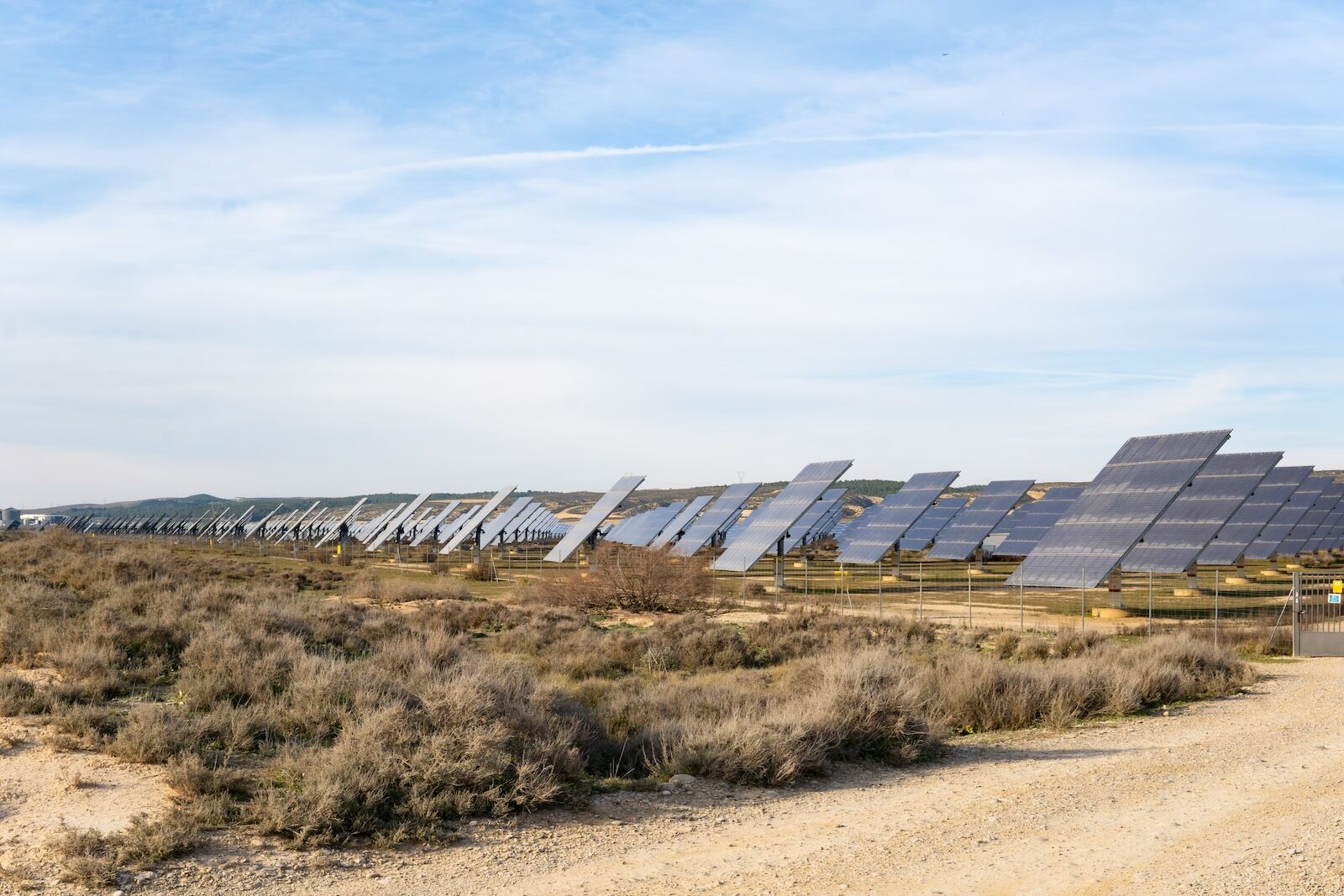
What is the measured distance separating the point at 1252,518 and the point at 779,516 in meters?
24.0

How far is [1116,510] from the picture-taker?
32.1m

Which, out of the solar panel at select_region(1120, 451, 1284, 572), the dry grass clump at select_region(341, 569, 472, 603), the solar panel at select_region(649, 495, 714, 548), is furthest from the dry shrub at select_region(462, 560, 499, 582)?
the solar panel at select_region(1120, 451, 1284, 572)

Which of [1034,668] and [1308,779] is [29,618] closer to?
[1034,668]

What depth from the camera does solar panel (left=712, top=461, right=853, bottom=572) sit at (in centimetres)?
4088

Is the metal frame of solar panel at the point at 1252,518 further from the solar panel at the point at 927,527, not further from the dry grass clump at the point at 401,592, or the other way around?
the dry grass clump at the point at 401,592

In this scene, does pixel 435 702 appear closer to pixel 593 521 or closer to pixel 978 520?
pixel 593 521

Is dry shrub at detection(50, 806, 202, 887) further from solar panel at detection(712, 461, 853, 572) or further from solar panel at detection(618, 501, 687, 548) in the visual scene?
solar panel at detection(618, 501, 687, 548)

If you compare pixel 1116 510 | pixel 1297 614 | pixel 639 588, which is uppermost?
pixel 1116 510

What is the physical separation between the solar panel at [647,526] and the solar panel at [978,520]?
62.7 ft

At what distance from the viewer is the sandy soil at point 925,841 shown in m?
7.27

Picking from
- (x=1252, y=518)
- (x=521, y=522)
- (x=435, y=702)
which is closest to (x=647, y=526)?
(x=521, y=522)

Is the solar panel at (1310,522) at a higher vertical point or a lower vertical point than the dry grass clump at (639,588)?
higher

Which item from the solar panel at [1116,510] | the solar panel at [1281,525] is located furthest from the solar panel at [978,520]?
the solar panel at [1116,510]

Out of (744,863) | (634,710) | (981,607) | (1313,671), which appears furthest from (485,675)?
(981,607)
